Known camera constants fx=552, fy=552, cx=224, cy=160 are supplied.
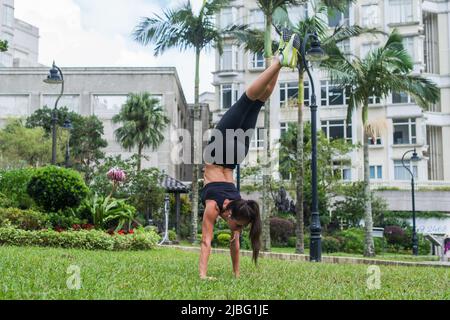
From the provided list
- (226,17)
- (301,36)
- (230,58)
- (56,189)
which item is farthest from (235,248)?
(226,17)

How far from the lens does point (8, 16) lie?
6900 centimetres

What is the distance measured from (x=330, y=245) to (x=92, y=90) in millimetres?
31171

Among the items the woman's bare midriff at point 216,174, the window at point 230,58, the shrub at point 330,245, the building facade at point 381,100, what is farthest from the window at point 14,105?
the woman's bare midriff at point 216,174

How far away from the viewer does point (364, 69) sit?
23672mm

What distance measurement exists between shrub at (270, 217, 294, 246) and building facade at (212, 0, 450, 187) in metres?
11.0

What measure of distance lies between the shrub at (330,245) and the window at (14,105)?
33563 millimetres

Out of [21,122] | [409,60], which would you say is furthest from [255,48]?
[21,122]

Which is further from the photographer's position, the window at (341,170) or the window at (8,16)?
the window at (8,16)

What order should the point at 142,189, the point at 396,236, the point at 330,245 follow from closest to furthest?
the point at 330,245, the point at 142,189, the point at 396,236

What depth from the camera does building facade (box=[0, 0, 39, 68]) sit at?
6788cm

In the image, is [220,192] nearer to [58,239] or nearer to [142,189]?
[58,239]

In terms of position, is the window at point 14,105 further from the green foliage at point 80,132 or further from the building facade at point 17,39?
the building facade at point 17,39

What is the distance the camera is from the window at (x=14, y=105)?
Answer: 51.0 m

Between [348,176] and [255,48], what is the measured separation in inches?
882
